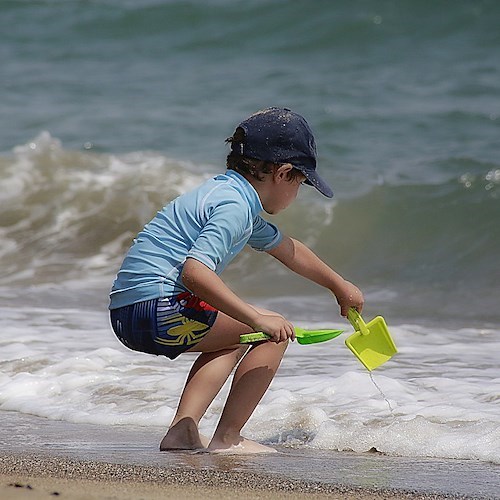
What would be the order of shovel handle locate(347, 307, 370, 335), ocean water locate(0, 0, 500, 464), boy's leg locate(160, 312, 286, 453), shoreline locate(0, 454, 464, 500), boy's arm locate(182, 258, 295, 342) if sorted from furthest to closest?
ocean water locate(0, 0, 500, 464)
shovel handle locate(347, 307, 370, 335)
boy's leg locate(160, 312, 286, 453)
boy's arm locate(182, 258, 295, 342)
shoreline locate(0, 454, 464, 500)

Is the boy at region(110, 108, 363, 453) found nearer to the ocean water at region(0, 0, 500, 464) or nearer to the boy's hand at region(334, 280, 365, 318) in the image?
the boy's hand at region(334, 280, 365, 318)

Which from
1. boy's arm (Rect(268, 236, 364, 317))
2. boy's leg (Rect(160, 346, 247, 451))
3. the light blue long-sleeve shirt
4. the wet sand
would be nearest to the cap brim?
the light blue long-sleeve shirt

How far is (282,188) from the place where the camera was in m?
3.20

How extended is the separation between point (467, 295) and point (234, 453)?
12.1 feet

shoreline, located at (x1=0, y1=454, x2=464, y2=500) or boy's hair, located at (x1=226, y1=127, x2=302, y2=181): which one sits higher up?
boy's hair, located at (x1=226, y1=127, x2=302, y2=181)

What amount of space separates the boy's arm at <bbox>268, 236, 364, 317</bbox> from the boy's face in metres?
→ 0.23

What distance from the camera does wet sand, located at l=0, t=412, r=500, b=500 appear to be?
2.59 meters

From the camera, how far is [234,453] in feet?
10.7

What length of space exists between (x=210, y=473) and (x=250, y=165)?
899 mm

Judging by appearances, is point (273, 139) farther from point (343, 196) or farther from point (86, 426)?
point (343, 196)

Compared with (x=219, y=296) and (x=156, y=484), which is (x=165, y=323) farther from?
(x=156, y=484)

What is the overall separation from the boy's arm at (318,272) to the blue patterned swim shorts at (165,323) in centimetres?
38

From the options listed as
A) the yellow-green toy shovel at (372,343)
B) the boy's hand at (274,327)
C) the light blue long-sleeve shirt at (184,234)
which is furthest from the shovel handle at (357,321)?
the light blue long-sleeve shirt at (184,234)

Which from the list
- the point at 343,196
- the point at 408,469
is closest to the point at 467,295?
the point at 343,196
